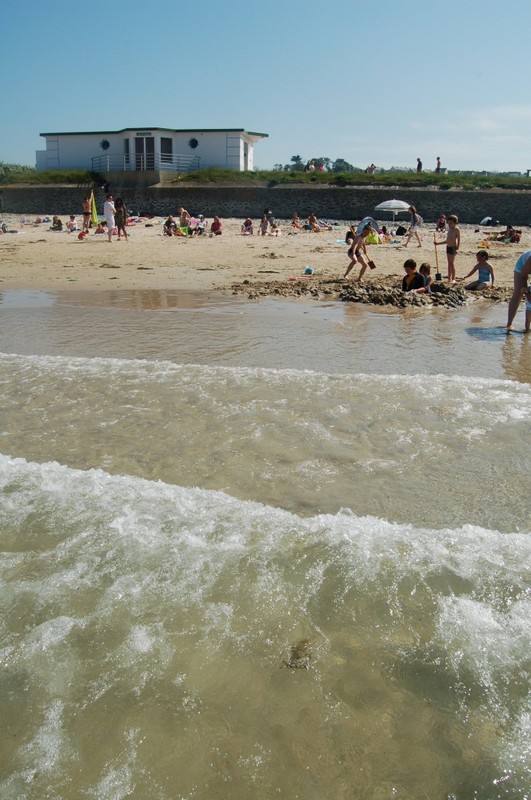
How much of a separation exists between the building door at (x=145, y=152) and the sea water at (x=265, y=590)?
42.4 metres

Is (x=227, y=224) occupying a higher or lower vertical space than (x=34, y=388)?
higher

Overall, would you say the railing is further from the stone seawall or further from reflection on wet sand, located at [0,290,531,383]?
reflection on wet sand, located at [0,290,531,383]

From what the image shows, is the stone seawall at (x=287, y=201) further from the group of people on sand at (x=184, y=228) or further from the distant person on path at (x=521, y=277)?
the distant person on path at (x=521, y=277)

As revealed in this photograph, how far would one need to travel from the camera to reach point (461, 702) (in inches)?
95.5

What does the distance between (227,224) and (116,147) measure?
17.7 metres

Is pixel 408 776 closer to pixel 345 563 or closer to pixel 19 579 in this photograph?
pixel 345 563

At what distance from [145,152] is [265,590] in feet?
152

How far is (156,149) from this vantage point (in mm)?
44594

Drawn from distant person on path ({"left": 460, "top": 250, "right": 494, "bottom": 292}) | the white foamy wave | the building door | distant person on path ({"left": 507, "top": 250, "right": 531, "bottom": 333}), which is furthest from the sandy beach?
the building door

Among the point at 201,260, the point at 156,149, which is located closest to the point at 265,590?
the point at 201,260

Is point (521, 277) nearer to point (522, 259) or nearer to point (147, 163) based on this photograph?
point (522, 259)

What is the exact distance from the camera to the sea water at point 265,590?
2213 millimetres

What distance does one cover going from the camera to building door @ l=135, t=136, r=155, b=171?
44.8 metres

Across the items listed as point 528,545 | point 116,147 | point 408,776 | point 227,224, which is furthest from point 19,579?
point 116,147
